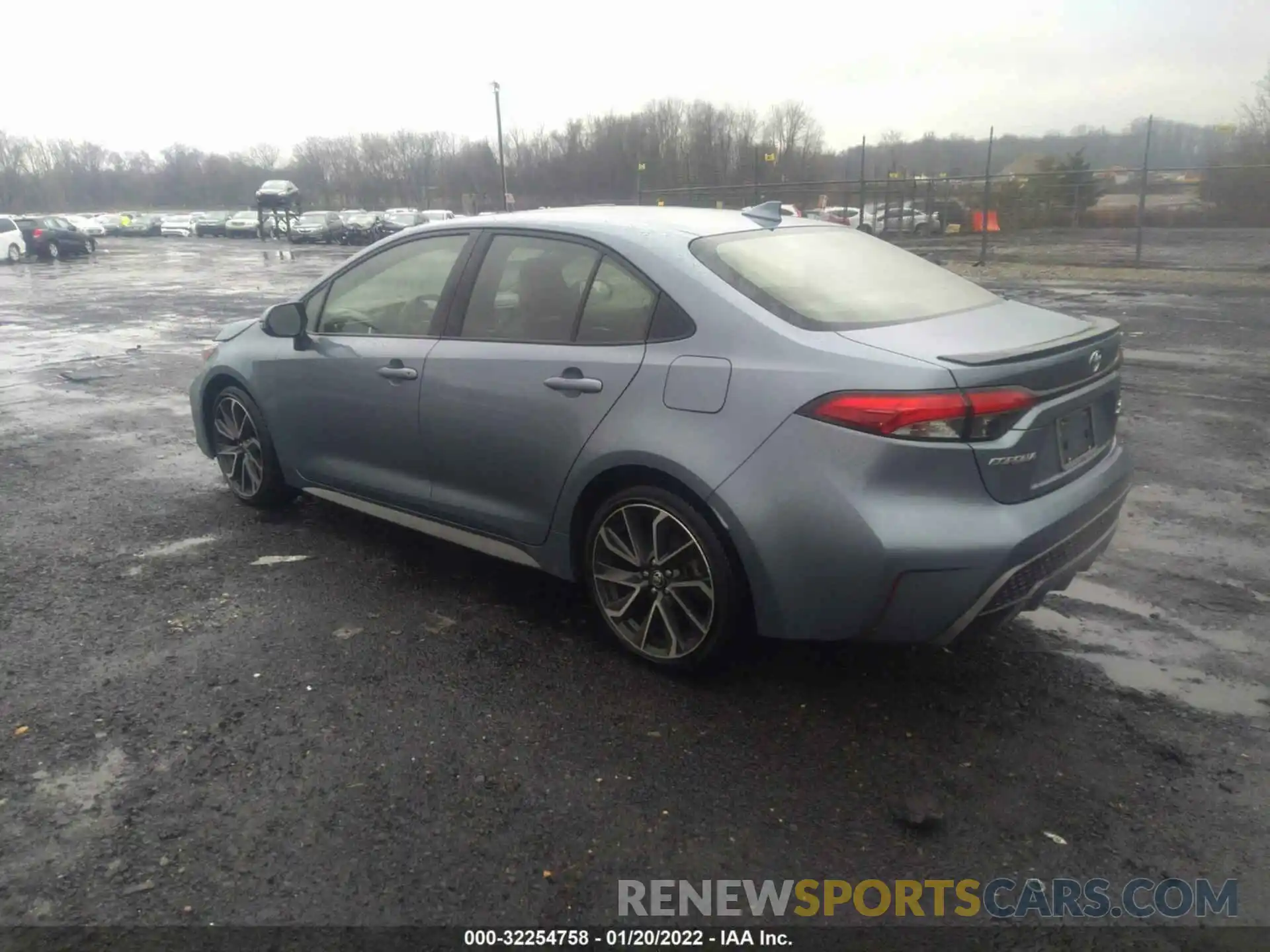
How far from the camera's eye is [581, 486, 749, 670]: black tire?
128 inches

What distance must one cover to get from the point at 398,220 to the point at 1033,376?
49.0 m

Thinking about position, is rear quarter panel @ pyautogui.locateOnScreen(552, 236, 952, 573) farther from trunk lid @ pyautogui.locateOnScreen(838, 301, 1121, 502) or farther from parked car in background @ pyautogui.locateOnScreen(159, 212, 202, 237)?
parked car in background @ pyautogui.locateOnScreen(159, 212, 202, 237)

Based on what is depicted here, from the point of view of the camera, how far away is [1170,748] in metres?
3.05

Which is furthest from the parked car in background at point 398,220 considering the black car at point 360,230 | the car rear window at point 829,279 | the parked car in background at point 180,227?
the car rear window at point 829,279

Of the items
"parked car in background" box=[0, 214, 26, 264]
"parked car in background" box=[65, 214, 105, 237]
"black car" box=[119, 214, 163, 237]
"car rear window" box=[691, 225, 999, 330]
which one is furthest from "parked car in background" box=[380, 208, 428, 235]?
"car rear window" box=[691, 225, 999, 330]

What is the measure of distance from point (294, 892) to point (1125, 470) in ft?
10.3

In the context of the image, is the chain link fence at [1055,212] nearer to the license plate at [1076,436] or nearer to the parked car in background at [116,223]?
the license plate at [1076,436]

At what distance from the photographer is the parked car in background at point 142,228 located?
232ft

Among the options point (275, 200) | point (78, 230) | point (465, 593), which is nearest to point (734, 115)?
point (275, 200)

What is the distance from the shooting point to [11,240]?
3391cm

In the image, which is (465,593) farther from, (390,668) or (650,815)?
(650,815)

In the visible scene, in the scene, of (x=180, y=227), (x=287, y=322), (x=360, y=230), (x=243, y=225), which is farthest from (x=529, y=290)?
(x=180, y=227)

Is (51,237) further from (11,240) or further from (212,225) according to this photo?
(212,225)

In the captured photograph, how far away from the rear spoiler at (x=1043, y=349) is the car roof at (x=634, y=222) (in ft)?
3.99
